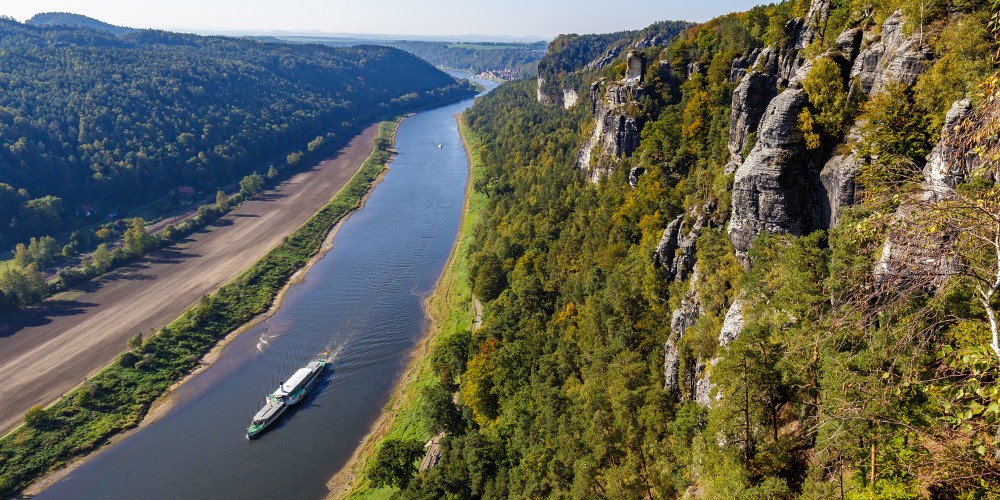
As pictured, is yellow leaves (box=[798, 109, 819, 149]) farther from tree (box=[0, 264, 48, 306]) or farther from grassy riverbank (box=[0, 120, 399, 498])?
tree (box=[0, 264, 48, 306])

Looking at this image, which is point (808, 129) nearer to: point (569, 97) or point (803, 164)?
point (803, 164)

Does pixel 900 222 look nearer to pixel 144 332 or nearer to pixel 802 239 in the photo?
pixel 802 239

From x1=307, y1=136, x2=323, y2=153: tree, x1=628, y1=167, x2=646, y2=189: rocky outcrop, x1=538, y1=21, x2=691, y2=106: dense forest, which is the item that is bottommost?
x1=307, y1=136, x2=323, y2=153: tree

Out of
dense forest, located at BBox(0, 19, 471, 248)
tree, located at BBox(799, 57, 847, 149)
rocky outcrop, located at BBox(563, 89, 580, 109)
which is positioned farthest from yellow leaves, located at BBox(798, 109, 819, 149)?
dense forest, located at BBox(0, 19, 471, 248)

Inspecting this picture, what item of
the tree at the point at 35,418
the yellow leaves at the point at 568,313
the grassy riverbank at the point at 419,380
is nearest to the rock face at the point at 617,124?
the yellow leaves at the point at 568,313

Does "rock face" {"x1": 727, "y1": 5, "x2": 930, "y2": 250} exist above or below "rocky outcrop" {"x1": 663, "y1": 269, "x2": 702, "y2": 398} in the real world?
above

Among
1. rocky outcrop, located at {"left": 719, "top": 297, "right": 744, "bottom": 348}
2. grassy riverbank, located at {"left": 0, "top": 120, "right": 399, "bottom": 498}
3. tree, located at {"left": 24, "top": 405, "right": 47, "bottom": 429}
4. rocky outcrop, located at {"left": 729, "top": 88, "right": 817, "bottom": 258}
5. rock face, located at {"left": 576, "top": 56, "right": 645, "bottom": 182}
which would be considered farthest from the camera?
rock face, located at {"left": 576, "top": 56, "right": 645, "bottom": 182}

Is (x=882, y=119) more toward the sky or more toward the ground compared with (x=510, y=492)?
more toward the sky

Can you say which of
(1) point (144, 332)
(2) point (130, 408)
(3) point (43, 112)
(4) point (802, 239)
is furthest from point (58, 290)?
(4) point (802, 239)
